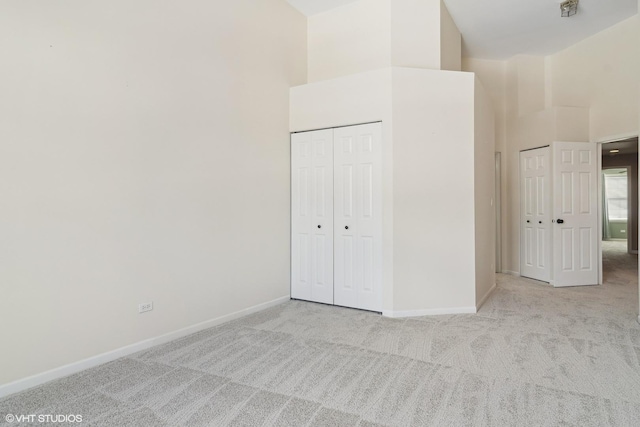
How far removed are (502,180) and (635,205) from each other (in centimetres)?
559

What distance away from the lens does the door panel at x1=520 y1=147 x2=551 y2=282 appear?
521cm

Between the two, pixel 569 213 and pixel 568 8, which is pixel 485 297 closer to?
pixel 569 213

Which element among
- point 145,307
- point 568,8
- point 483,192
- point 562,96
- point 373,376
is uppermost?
point 568,8

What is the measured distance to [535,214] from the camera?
5.44 metres

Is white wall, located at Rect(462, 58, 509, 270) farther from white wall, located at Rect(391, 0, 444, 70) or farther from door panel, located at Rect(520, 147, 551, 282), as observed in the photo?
white wall, located at Rect(391, 0, 444, 70)

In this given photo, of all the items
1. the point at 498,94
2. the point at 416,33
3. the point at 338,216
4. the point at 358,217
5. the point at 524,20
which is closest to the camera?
the point at 358,217

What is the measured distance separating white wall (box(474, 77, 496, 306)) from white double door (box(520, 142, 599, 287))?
1195 millimetres

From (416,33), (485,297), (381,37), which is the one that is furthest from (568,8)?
(485,297)

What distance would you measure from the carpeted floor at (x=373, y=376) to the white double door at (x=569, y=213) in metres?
1.54

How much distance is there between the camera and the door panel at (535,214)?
521 cm

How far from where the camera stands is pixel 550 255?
516cm

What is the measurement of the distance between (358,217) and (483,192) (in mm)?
1645

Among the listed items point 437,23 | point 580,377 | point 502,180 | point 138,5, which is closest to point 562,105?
point 502,180

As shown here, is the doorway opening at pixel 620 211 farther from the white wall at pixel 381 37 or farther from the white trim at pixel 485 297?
the white wall at pixel 381 37
